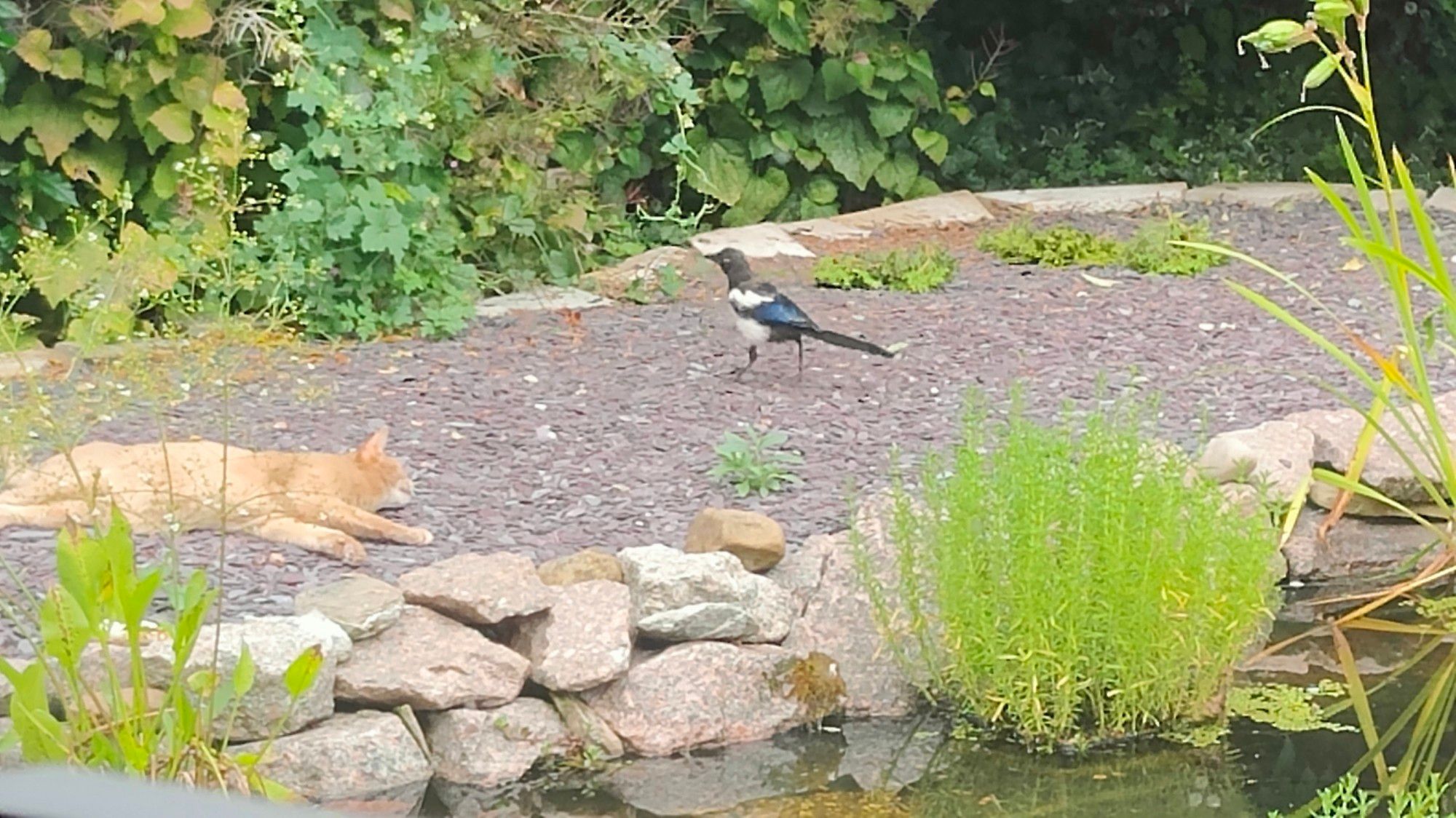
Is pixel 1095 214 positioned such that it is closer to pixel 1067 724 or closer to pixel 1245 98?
pixel 1245 98

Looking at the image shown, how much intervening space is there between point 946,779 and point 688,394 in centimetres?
197

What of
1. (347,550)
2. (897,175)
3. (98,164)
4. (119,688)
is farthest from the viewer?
(897,175)

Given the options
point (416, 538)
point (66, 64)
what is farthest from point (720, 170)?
point (416, 538)

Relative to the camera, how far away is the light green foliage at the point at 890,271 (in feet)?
21.3

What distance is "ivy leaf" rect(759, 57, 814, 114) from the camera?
792 centimetres

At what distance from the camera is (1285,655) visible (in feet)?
13.1

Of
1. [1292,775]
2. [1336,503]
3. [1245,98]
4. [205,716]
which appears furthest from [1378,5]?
[205,716]

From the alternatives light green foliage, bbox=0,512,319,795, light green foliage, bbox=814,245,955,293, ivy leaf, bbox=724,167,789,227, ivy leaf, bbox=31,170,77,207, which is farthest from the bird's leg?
light green foliage, bbox=0,512,319,795

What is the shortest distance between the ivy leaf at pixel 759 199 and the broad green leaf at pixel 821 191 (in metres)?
0.15

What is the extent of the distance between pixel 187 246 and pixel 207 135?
532mm

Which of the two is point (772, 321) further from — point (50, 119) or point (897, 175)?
point (897, 175)

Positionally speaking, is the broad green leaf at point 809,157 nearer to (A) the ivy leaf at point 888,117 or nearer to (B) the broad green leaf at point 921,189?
(A) the ivy leaf at point 888,117

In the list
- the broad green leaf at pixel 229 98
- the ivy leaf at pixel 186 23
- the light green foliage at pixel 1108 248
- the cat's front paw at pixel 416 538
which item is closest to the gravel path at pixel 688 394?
the cat's front paw at pixel 416 538

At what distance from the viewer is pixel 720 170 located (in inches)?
309
